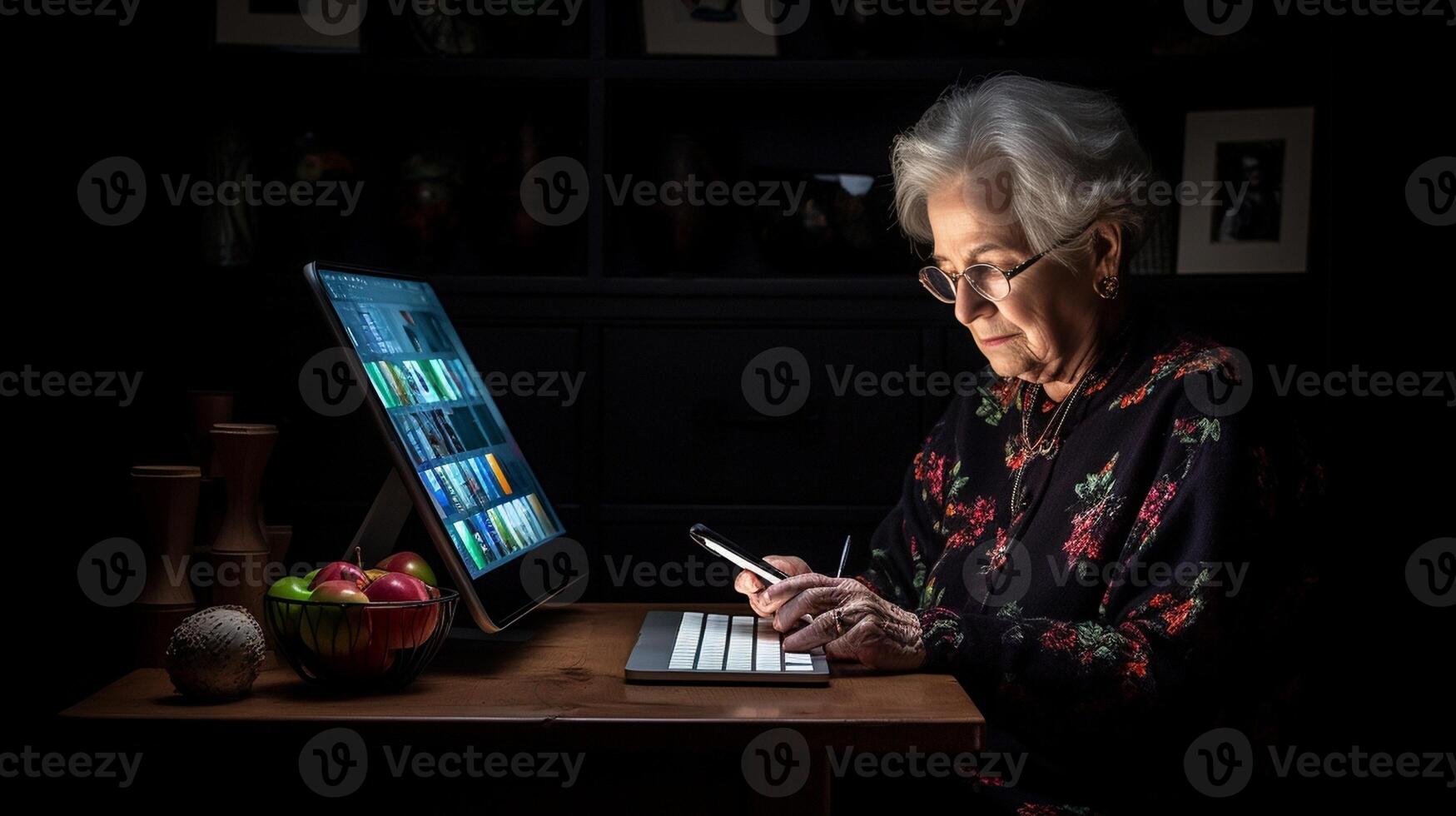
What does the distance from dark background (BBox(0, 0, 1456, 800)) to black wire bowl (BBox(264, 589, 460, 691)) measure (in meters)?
0.92

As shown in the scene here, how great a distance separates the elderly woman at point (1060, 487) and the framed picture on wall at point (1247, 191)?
65 cm

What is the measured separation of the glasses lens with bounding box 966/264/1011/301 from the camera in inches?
61.7

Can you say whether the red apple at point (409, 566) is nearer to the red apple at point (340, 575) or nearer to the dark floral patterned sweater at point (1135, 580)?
the red apple at point (340, 575)

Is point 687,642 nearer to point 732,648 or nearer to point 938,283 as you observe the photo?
point 732,648

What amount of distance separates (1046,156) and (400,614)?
3.18ft

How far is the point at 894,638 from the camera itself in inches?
50.0

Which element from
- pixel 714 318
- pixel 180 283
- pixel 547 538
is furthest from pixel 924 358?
pixel 180 283

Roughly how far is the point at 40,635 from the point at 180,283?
2.19ft

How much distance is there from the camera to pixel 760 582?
154 centimetres

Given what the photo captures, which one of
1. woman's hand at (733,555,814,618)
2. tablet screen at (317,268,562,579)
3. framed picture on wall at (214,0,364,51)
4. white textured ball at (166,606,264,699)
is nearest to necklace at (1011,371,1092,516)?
woman's hand at (733,555,814,618)

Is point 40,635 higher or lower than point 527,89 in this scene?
lower

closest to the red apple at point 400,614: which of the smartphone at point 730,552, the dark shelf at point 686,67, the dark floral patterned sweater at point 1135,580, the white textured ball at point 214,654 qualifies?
the white textured ball at point 214,654

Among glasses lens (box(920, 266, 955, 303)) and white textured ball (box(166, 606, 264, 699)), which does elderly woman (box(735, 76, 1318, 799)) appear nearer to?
glasses lens (box(920, 266, 955, 303))

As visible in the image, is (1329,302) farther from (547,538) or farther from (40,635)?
(40,635)
